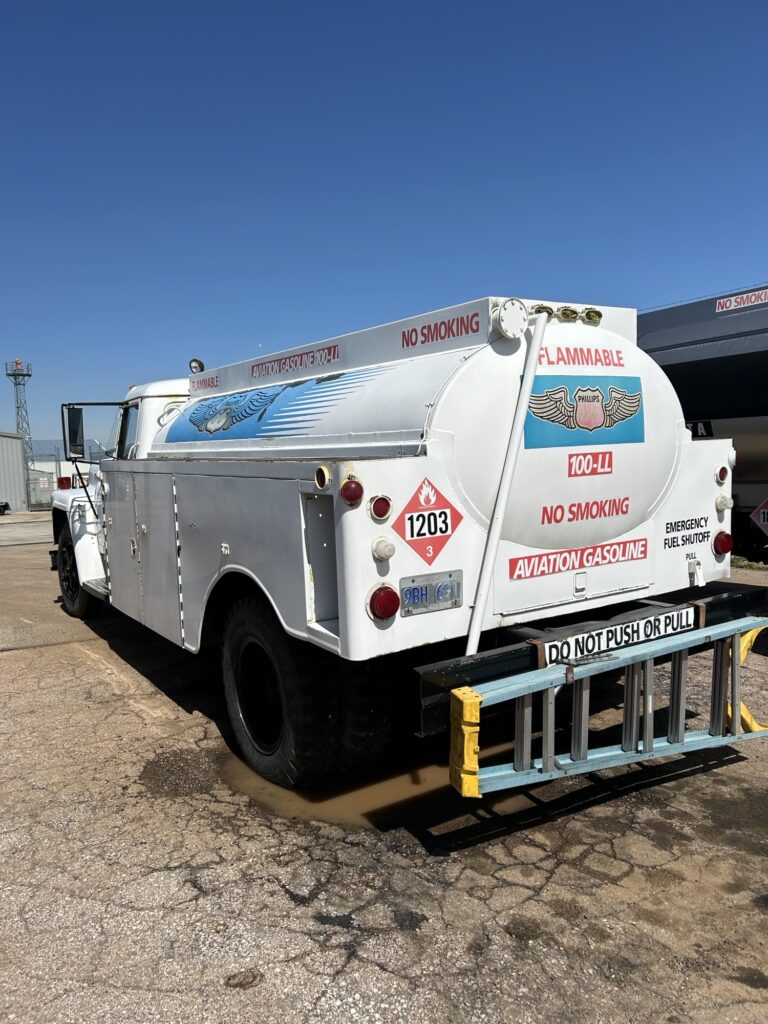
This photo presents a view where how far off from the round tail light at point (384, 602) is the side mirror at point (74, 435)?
162 inches

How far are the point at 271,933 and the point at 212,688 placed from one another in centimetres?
312

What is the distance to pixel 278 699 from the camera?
13.4 ft

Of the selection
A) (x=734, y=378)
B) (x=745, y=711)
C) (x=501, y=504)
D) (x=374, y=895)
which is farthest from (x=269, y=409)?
(x=734, y=378)

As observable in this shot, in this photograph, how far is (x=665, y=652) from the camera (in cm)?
371

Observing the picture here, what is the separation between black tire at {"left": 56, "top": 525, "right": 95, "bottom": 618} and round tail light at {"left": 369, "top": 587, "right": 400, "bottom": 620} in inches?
220

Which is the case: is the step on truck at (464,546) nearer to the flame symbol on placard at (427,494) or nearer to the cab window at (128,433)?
the flame symbol on placard at (427,494)

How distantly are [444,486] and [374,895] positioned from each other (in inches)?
68.6

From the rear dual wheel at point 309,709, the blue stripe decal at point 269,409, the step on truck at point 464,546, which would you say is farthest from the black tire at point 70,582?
the rear dual wheel at point 309,709

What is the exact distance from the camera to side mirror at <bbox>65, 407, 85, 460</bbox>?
632 cm

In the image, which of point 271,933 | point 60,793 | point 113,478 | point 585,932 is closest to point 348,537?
point 271,933

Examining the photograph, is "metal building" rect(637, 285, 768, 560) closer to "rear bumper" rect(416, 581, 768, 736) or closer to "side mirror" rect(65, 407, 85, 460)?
"rear bumper" rect(416, 581, 768, 736)

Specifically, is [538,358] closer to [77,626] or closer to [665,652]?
[665,652]

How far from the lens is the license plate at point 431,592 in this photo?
336cm

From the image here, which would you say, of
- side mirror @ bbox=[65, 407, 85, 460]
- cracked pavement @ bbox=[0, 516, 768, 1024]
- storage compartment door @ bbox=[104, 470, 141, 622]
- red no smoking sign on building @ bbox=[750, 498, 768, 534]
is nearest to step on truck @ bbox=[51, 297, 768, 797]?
cracked pavement @ bbox=[0, 516, 768, 1024]
